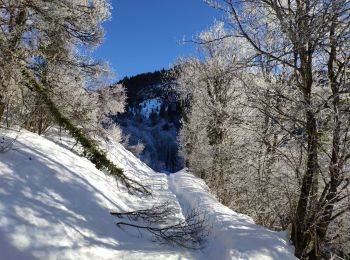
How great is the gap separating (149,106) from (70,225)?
Answer: 486ft

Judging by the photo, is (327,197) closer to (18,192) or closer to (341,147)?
(341,147)

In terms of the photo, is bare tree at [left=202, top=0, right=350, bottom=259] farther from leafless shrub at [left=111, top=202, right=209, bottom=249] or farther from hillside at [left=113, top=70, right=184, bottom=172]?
hillside at [left=113, top=70, right=184, bottom=172]

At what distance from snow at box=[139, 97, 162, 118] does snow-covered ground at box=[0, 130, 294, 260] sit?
135 meters

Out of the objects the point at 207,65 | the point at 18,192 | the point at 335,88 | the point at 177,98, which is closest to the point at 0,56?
the point at 18,192

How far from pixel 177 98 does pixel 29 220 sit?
25.2 meters

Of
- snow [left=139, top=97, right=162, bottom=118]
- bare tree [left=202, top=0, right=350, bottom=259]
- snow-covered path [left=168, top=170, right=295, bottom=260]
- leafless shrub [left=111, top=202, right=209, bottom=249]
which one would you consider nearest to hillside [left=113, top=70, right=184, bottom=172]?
snow [left=139, top=97, right=162, bottom=118]

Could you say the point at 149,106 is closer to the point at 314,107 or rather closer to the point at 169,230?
the point at 169,230

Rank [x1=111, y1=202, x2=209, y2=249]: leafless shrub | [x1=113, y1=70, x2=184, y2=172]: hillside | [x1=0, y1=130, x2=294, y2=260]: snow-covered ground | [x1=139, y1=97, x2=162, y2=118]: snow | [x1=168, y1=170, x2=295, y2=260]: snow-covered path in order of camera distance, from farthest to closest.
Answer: [x1=139, y1=97, x2=162, y2=118]: snow
[x1=113, y1=70, x2=184, y2=172]: hillside
[x1=111, y1=202, x2=209, y2=249]: leafless shrub
[x1=168, y1=170, x2=295, y2=260]: snow-covered path
[x1=0, y1=130, x2=294, y2=260]: snow-covered ground

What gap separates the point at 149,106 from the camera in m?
154

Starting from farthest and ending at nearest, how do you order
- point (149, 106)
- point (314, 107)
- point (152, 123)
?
point (149, 106)
point (152, 123)
point (314, 107)

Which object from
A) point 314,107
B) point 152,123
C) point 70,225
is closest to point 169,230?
point 70,225

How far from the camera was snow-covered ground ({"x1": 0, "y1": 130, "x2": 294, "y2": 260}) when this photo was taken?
19.0 feet

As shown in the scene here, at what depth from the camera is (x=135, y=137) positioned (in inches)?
4806

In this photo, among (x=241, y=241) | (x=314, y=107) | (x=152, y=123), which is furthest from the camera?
(x=152, y=123)
